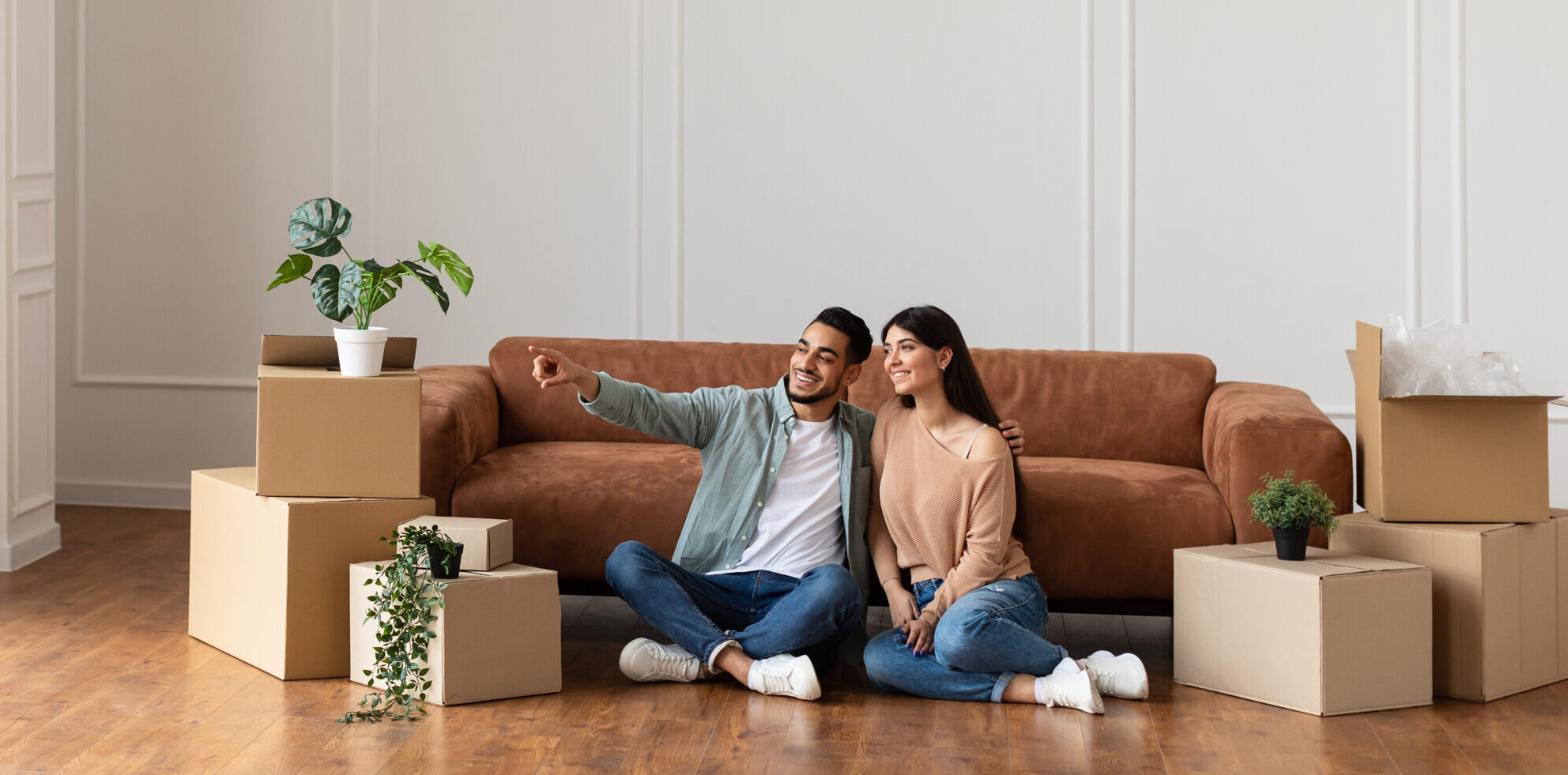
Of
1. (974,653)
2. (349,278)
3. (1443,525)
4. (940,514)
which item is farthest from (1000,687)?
Answer: (349,278)

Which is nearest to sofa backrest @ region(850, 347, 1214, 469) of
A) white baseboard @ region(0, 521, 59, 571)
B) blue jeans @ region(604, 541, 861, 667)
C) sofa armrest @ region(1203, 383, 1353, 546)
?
sofa armrest @ region(1203, 383, 1353, 546)

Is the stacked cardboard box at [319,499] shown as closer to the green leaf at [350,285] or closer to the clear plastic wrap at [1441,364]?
the green leaf at [350,285]

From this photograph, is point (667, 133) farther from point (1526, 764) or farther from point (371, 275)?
point (1526, 764)

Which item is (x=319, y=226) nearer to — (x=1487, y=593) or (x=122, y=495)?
(x=1487, y=593)

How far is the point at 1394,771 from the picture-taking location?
2.46 metres

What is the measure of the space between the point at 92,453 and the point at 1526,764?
4650mm

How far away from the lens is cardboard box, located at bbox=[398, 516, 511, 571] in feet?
9.33

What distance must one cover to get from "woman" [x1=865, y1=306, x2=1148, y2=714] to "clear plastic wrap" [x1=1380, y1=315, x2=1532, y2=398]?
0.83m

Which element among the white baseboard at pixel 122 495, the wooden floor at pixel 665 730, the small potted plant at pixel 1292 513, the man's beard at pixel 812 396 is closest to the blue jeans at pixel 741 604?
the wooden floor at pixel 665 730

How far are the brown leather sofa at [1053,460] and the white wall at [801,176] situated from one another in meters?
1.12

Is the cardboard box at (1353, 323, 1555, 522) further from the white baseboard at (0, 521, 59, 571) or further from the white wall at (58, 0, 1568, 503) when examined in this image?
the white baseboard at (0, 521, 59, 571)

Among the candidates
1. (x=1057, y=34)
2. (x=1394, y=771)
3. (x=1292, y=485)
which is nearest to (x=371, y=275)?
(x=1292, y=485)

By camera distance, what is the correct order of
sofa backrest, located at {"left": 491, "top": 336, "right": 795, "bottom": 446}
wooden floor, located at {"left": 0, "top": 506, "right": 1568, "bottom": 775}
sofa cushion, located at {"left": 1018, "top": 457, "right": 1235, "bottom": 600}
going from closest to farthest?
wooden floor, located at {"left": 0, "top": 506, "right": 1568, "bottom": 775} → sofa cushion, located at {"left": 1018, "top": 457, "right": 1235, "bottom": 600} → sofa backrest, located at {"left": 491, "top": 336, "right": 795, "bottom": 446}

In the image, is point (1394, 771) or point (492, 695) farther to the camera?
point (492, 695)
